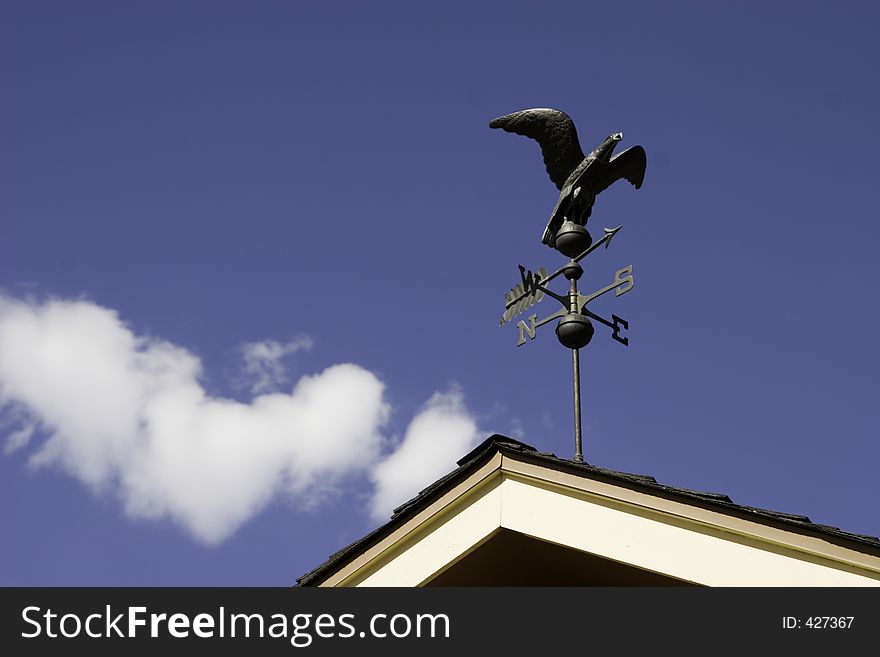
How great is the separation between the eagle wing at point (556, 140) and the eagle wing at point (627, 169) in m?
0.23

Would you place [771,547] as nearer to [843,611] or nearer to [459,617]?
[843,611]

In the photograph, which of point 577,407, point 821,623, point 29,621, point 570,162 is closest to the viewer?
point 821,623

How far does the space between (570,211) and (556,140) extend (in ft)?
2.12

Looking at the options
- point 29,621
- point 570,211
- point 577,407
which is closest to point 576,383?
point 577,407

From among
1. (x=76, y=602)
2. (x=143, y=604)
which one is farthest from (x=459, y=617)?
(x=76, y=602)

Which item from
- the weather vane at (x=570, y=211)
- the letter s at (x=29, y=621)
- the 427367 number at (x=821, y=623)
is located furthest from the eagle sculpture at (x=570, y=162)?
the letter s at (x=29, y=621)

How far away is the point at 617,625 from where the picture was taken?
4359 mm

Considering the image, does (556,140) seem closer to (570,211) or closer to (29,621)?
(570,211)

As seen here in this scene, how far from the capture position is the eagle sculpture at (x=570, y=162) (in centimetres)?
763

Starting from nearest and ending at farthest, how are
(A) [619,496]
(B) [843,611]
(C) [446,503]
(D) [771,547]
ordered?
(B) [843,611] < (D) [771,547] < (A) [619,496] < (C) [446,503]

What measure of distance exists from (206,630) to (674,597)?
190cm

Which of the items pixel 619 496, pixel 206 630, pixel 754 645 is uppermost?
pixel 619 496

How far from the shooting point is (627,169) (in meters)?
7.94

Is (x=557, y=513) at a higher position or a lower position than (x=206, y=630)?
higher
